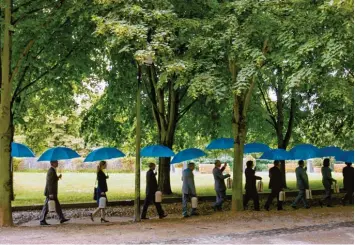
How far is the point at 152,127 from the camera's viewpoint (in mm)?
26562

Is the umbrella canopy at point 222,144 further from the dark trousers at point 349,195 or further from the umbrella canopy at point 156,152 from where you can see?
the dark trousers at point 349,195

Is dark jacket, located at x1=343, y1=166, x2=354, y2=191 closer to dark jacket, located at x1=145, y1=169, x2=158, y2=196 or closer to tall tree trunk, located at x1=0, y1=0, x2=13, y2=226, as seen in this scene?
dark jacket, located at x1=145, y1=169, x2=158, y2=196

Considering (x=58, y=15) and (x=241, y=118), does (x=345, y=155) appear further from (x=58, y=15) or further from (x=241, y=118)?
(x=58, y=15)

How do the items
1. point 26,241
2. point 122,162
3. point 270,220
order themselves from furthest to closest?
point 122,162 → point 270,220 → point 26,241

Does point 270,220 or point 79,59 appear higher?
point 79,59

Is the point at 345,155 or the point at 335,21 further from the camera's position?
the point at 345,155

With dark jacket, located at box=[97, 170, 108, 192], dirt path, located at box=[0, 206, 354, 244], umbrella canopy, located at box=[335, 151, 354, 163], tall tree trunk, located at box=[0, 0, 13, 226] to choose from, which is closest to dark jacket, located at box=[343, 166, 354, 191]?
umbrella canopy, located at box=[335, 151, 354, 163]

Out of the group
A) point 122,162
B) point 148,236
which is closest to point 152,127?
point 148,236

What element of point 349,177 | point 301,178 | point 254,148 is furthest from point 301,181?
point 254,148

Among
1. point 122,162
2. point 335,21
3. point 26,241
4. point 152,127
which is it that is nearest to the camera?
point 26,241

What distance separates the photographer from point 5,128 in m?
13.6

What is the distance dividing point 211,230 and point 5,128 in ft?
21.0

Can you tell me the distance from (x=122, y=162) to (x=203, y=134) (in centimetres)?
2605

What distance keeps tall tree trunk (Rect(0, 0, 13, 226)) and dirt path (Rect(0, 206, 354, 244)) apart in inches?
29.5
